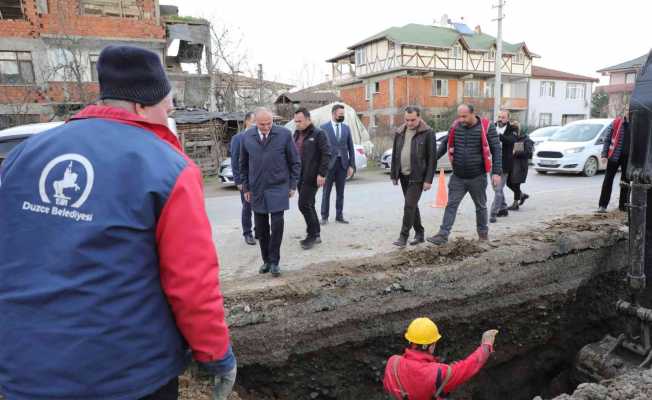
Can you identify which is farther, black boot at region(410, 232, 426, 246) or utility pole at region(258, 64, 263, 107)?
utility pole at region(258, 64, 263, 107)

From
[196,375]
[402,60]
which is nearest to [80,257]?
[196,375]

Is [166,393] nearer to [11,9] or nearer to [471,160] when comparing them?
[471,160]

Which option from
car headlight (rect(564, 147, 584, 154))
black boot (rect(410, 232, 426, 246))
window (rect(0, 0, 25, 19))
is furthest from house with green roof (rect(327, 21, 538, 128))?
black boot (rect(410, 232, 426, 246))

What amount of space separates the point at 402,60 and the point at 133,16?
62.8ft

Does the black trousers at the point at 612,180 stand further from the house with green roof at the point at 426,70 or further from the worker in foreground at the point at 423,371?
the house with green roof at the point at 426,70

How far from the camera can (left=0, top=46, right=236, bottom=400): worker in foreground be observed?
1.41 metres

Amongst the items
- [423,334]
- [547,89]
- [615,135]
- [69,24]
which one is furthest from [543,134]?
[547,89]

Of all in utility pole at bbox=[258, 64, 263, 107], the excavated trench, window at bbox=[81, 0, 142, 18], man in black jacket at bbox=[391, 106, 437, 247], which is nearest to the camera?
the excavated trench

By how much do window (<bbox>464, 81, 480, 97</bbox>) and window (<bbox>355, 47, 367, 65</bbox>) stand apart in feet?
28.8

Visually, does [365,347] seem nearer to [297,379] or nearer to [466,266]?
[297,379]

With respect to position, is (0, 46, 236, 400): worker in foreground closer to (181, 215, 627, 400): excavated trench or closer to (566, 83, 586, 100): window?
(181, 215, 627, 400): excavated trench

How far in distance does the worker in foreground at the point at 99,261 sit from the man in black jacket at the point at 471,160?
4.60 metres

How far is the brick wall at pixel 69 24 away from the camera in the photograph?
20.3 m

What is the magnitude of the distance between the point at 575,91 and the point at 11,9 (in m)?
46.7
